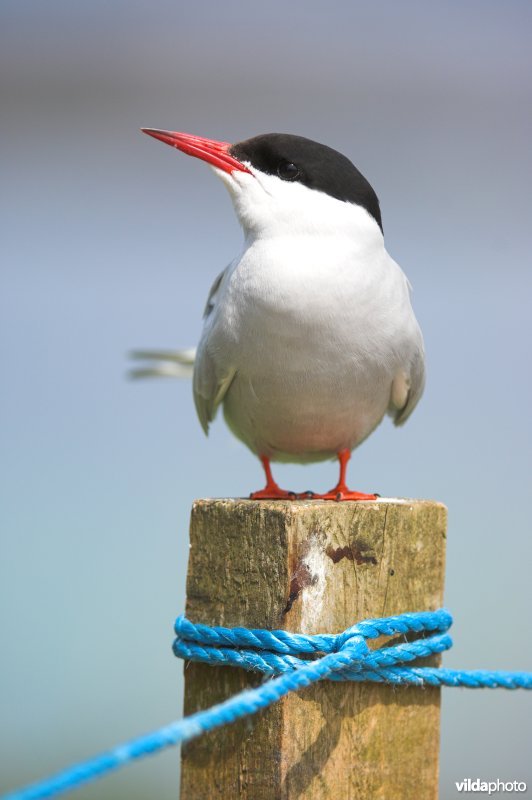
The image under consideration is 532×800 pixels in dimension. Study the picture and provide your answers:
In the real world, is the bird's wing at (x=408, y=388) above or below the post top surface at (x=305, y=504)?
above

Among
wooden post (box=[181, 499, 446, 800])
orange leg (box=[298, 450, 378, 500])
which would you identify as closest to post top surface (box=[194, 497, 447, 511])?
wooden post (box=[181, 499, 446, 800])

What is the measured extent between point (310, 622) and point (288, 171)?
1.51m

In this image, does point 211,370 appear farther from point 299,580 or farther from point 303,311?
point 299,580

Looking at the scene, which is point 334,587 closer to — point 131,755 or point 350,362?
point 131,755

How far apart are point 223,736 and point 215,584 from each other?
29 centimetres

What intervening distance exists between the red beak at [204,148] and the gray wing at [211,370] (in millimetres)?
347

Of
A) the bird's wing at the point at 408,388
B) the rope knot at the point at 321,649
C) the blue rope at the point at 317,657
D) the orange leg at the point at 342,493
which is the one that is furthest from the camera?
the bird's wing at the point at 408,388

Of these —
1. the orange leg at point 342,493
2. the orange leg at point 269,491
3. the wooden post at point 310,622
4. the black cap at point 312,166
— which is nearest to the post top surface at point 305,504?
the wooden post at point 310,622

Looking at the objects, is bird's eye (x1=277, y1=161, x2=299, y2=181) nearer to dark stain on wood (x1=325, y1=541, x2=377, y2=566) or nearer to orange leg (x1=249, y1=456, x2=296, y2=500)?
orange leg (x1=249, y1=456, x2=296, y2=500)

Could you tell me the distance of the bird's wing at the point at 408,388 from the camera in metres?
2.93

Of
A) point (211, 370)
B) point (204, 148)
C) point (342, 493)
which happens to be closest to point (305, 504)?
point (342, 493)

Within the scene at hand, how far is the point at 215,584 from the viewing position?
6.03 feet

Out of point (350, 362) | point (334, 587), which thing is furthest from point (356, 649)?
point (350, 362)

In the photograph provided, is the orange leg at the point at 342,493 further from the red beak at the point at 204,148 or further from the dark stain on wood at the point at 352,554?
the red beak at the point at 204,148
